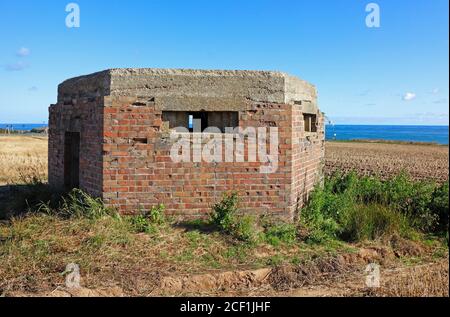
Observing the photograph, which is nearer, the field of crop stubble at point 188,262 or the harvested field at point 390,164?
the field of crop stubble at point 188,262

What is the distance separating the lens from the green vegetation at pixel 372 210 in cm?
622

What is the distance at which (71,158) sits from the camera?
24.8 feet

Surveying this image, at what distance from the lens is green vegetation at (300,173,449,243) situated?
20.4ft

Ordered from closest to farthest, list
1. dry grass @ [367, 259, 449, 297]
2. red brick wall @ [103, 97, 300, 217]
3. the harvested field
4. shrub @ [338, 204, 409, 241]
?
dry grass @ [367, 259, 449, 297] → red brick wall @ [103, 97, 300, 217] → shrub @ [338, 204, 409, 241] → the harvested field

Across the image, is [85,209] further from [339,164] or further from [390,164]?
[390,164]

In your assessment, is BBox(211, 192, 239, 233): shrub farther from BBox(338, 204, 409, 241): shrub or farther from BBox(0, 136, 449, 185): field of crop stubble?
BBox(0, 136, 449, 185): field of crop stubble

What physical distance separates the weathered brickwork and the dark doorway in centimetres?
124

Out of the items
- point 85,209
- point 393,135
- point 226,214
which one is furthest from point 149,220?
point 393,135

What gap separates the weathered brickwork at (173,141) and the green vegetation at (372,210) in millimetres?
579

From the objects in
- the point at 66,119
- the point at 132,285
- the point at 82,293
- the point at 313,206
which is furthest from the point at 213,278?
the point at 66,119

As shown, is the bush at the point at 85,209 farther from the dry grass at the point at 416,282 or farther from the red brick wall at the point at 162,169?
the dry grass at the point at 416,282

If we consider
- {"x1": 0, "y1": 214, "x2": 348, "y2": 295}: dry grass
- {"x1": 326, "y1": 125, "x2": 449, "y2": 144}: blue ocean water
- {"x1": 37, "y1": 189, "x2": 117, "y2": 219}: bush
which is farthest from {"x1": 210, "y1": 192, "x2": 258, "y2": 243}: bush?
{"x1": 326, "y1": 125, "x2": 449, "y2": 144}: blue ocean water

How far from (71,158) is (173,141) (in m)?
2.63

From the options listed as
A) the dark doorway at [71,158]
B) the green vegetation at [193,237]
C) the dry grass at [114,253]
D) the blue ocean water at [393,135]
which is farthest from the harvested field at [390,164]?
the blue ocean water at [393,135]
